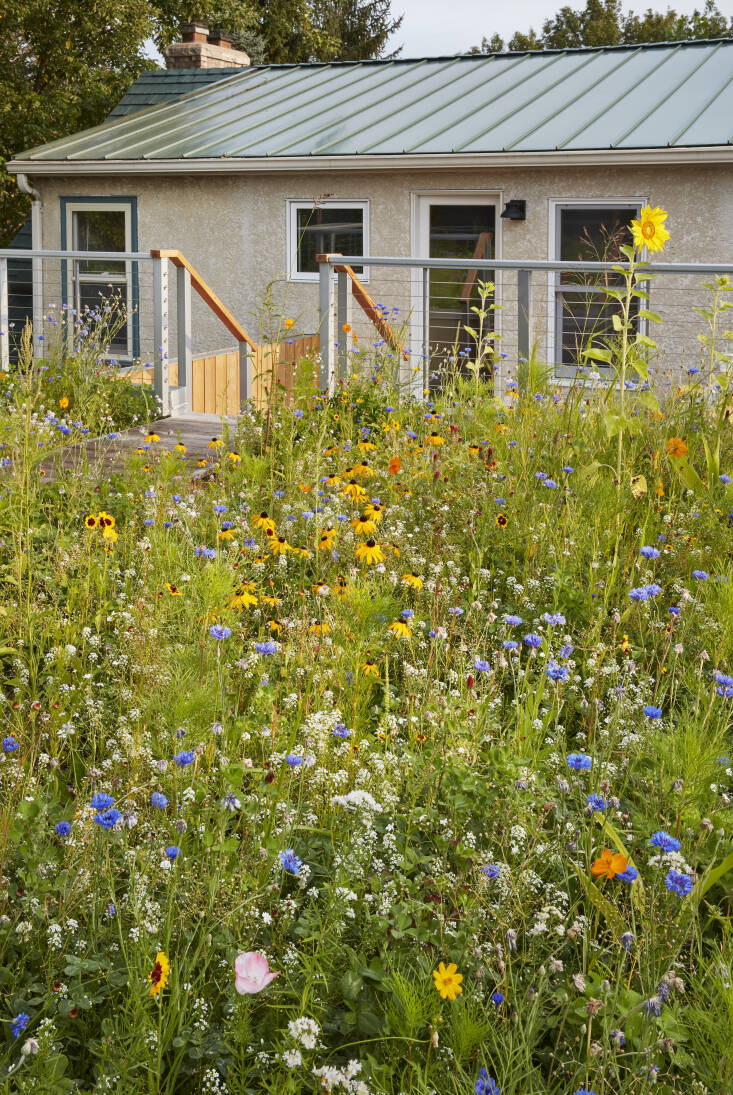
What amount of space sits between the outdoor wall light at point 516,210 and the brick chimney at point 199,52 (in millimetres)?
8346

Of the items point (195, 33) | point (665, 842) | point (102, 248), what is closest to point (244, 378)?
point (102, 248)

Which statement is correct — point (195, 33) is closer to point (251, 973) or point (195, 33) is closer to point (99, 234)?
point (99, 234)

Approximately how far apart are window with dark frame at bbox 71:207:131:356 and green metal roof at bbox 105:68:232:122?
2.72m

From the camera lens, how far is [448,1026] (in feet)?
6.70

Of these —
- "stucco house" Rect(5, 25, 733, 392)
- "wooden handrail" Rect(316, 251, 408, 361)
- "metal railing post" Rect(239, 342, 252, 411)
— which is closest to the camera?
"wooden handrail" Rect(316, 251, 408, 361)

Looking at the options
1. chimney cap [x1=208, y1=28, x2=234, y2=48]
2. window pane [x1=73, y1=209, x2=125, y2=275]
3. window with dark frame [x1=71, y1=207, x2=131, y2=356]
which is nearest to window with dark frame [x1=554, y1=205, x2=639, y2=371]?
window with dark frame [x1=71, y1=207, x2=131, y2=356]

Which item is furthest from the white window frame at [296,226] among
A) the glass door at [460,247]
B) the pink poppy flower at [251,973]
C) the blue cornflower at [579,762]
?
the pink poppy flower at [251,973]

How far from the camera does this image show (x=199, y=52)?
58.6 feet

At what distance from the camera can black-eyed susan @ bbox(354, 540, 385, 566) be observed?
3.85 meters

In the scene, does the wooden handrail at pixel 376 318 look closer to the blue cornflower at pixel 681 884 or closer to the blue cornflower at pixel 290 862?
the blue cornflower at pixel 290 862

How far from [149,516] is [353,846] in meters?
2.65

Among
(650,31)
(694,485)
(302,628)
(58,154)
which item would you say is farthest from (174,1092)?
(650,31)

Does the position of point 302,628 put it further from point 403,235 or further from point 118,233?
point 118,233

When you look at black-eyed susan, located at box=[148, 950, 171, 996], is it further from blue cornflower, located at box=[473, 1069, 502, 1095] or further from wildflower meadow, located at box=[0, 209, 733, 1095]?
blue cornflower, located at box=[473, 1069, 502, 1095]
